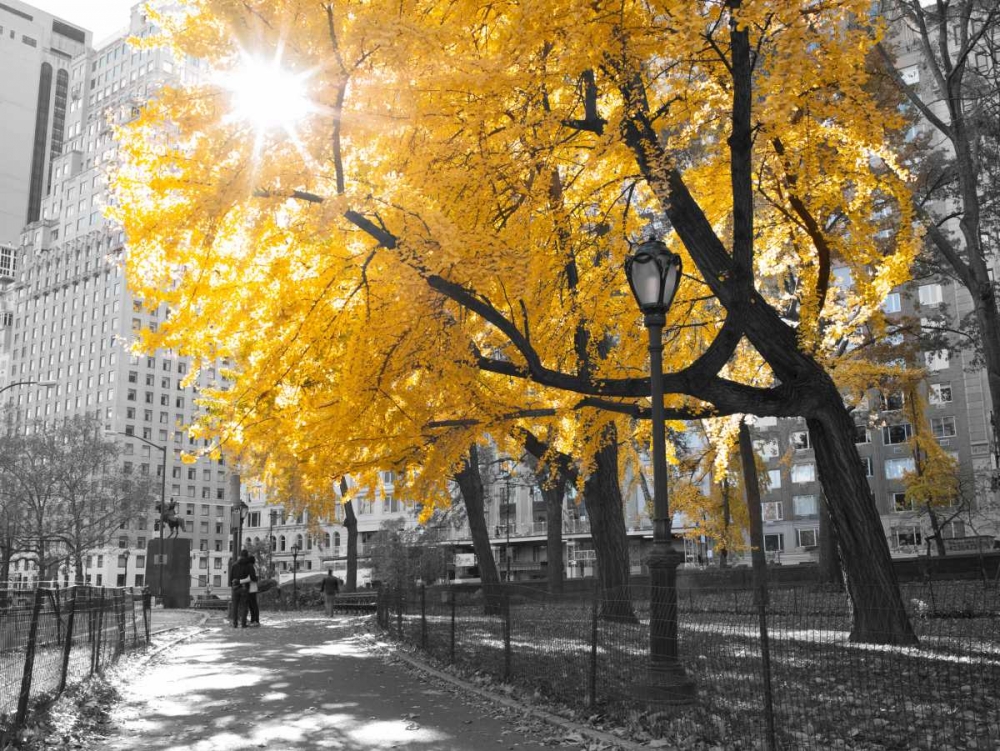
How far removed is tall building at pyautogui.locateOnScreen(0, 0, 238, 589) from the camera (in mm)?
129000

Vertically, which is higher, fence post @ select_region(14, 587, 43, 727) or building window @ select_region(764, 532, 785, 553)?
building window @ select_region(764, 532, 785, 553)

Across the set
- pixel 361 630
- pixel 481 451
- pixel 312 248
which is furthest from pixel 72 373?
pixel 312 248

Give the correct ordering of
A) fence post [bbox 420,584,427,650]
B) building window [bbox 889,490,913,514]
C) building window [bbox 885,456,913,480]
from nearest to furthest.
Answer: fence post [bbox 420,584,427,650], building window [bbox 889,490,913,514], building window [bbox 885,456,913,480]

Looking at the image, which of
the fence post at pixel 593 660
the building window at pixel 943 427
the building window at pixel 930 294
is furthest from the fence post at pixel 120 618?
the building window at pixel 930 294

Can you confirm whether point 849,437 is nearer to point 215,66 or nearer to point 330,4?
point 330,4

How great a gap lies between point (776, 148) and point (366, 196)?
554 cm

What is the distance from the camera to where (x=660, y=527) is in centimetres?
909

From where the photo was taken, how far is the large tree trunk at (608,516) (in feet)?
58.8

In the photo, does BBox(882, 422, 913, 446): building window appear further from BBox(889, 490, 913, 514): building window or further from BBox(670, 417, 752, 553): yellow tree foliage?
BBox(670, 417, 752, 553): yellow tree foliage

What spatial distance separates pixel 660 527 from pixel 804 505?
219 feet

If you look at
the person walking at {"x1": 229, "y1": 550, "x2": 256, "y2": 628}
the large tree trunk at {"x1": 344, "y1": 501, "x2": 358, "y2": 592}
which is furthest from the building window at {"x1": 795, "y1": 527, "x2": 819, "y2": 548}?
the person walking at {"x1": 229, "y1": 550, "x2": 256, "y2": 628}

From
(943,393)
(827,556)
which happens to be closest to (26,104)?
(943,393)

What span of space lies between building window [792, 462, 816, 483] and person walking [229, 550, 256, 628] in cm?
5466

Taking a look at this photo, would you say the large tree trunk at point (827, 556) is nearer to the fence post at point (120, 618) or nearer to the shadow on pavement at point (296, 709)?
the shadow on pavement at point (296, 709)
